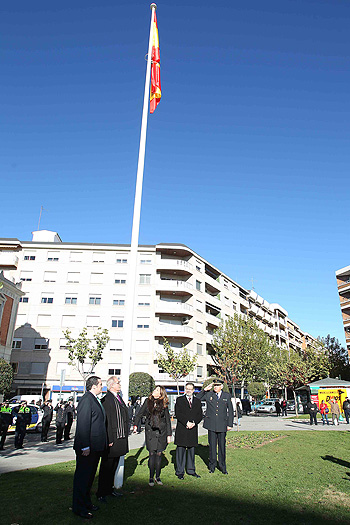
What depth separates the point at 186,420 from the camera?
718 centimetres

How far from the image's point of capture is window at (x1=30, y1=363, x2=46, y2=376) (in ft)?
141

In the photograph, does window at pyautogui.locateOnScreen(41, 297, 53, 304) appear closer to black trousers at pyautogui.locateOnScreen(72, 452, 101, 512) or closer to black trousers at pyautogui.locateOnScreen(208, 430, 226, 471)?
black trousers at pyautogui.locateOnScreen(208, 430, 226, 471)

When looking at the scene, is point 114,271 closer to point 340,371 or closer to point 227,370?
point 227,370

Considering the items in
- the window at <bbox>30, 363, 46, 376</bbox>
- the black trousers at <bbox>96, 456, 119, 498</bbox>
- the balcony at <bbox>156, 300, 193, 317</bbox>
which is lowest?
the black trousers at <bbox>96, 456, 119, 498</bbox>

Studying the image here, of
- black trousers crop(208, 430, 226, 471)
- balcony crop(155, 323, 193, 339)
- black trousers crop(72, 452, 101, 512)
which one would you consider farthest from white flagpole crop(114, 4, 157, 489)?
balcony crop(155, 323, 193, 339)

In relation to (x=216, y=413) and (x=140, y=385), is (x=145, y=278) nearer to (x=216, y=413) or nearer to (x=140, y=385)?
(x=140, y=385)

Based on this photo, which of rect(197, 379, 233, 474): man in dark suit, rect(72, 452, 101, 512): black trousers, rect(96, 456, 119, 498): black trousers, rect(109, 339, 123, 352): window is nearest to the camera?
rect(72, 452, 101, 512): black trousers

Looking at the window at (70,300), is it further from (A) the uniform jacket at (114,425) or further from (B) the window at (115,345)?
(A) the uniform jacket at (114,425)

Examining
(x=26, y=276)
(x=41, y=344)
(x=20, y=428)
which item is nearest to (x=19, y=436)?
(x=20, y=428)

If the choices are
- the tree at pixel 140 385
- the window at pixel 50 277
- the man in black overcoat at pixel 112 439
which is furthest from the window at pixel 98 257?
the man in black overcoat at pixel 112 439

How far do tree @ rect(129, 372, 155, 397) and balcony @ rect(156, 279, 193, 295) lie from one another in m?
11.7

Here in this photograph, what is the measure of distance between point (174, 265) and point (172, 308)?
5678mm

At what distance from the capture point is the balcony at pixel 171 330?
147 feet

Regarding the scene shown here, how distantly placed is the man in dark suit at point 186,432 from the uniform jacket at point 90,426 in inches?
85.0
